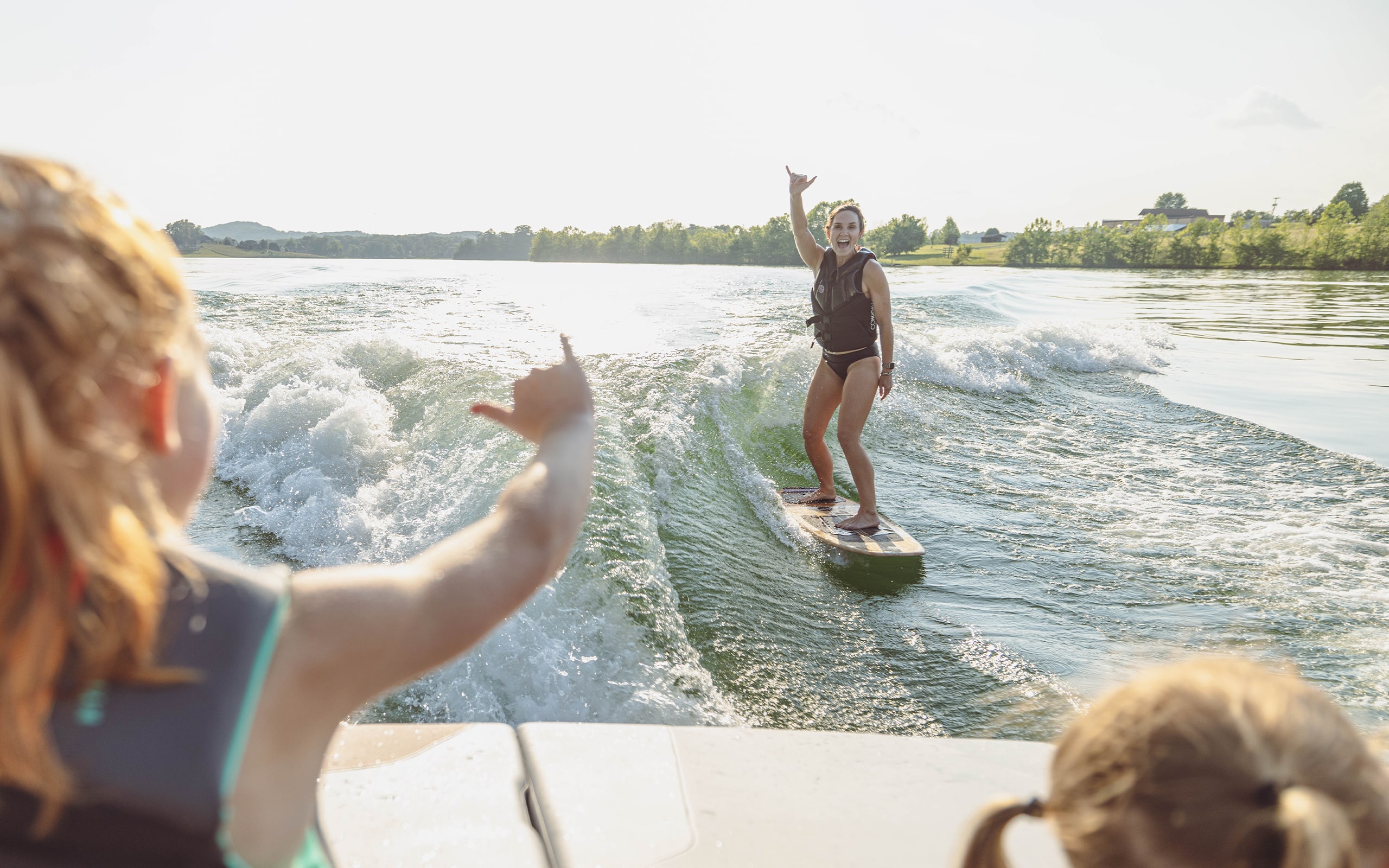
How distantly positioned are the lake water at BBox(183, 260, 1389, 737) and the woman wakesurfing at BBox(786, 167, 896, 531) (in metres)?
0.68

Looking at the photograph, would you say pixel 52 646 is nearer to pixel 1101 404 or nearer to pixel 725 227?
pixel 1101 404

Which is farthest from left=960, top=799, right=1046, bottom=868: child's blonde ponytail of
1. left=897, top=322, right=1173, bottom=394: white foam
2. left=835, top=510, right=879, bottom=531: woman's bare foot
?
left=897, top=322, right=1173, bottom=394: white foam

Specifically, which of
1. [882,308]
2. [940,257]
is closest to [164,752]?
[882,308]

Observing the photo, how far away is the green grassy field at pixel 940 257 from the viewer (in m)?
75.2

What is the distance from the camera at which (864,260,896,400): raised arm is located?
5.32m

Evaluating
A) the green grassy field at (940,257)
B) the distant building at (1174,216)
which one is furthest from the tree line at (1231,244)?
the distant building at (1174,216)

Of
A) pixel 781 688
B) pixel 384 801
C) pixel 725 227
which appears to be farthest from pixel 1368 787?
pixel 725 227

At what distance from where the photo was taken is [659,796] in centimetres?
182

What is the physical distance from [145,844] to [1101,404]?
11.2 m

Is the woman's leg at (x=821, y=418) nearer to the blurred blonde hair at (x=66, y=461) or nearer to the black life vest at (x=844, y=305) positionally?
the black life vest at (x=844, y=305)

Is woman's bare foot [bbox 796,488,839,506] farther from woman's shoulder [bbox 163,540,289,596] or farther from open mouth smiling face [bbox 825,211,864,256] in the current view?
woman's shoulder [bbox 163,540,289,596]

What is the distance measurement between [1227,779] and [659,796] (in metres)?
1.34

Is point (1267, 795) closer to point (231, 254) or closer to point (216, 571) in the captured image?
point (216, 571)

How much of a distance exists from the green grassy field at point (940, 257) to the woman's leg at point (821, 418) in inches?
2491
